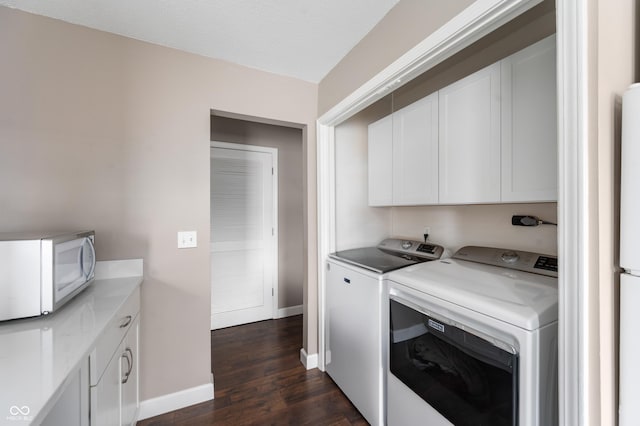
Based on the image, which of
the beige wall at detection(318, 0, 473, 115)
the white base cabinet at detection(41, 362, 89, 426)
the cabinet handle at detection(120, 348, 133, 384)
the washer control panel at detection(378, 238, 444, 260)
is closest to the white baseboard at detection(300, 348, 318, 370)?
the washer control panel at detection(378, 238, 444, 260)

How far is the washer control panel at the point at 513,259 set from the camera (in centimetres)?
126

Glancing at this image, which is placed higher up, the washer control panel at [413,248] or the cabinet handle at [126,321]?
the washer control panel at [413,248]

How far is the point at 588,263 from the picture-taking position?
0.71 m

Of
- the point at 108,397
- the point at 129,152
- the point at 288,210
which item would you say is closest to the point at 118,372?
the point at 108,397

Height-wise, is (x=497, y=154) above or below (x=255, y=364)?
above

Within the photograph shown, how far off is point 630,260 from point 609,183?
21cm

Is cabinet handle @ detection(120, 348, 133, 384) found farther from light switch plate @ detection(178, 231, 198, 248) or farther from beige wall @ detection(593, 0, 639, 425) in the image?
beige wall @ detection(593, 0, 639, 425)

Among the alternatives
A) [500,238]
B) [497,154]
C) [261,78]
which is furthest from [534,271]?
[261,78]

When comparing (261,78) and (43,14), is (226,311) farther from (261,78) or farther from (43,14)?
(43,14)

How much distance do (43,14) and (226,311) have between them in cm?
274

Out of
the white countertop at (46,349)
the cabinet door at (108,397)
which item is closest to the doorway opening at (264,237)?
the white countertop at (46,349)

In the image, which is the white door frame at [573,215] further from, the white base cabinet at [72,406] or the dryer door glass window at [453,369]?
the white base cabinet at [72,406]

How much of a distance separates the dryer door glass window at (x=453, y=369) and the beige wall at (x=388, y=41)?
1.34m

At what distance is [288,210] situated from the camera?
3.22 meters
